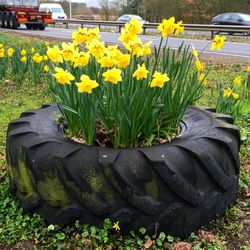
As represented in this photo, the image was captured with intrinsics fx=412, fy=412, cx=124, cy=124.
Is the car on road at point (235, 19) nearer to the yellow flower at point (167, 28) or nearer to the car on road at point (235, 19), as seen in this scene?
the car on road at point (235, 19)

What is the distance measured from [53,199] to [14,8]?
25104 millimetres

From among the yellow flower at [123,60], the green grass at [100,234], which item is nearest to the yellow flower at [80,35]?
the yellow flower at [123,60]

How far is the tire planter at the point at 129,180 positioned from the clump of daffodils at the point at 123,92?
0.22m

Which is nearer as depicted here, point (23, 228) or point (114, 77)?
point (114, 77)

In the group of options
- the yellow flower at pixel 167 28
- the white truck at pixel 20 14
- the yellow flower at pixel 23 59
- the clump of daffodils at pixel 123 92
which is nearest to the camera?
the clump of daffodils at pixel 123 92

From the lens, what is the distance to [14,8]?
25.5 meters

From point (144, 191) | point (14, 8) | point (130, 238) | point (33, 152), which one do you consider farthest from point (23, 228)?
point (14, 8)

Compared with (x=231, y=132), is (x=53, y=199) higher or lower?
lower

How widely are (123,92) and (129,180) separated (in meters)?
0.62

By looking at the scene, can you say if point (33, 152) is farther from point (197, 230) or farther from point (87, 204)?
Result: point (197, 230)

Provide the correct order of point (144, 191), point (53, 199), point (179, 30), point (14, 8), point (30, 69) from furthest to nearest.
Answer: point (14, 8)
point (30, 69)
point (179, 30)
point (53, 199)
point (144, 191)

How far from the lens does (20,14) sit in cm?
2514

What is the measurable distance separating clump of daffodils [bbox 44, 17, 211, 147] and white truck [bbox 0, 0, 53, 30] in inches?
938

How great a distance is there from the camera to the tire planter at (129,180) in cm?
233
